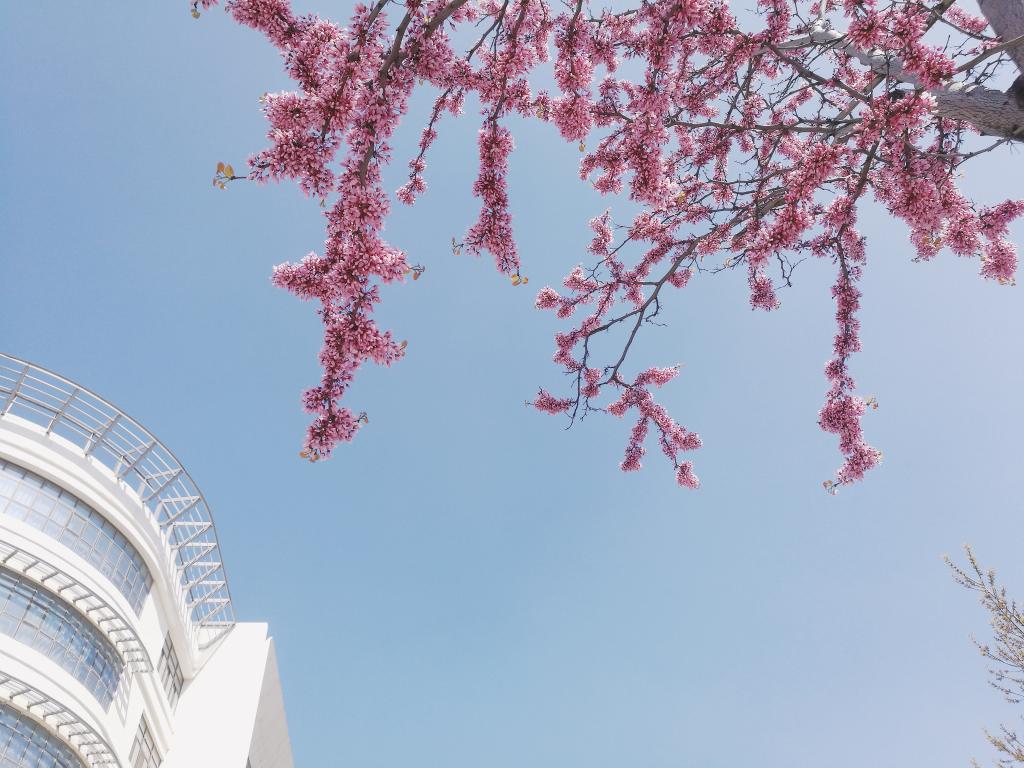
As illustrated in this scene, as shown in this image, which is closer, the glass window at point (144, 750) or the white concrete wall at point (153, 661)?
the white concrete wall at point (153, 661)

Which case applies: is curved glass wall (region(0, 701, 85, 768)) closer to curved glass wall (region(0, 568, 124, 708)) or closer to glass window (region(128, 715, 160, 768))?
curved glass wall (region(0, 568, 124, 708))

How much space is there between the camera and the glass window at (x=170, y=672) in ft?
74.1

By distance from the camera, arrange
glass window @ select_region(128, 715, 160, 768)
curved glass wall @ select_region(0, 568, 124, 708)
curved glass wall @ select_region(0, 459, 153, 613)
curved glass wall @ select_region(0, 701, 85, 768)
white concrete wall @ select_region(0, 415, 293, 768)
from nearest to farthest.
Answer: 1. curved glass wall @ select_region(0, 701, 85, 768)
2. curved glass wall @ select_region(0, 568, 124, 708)
3. white concrete wall @ select_region(0, 415, 293, 768)
4. curved glass wall @ select_region(0, 459, 153, 613)
5. glass window @ select_region(128, 715, 160, 768)

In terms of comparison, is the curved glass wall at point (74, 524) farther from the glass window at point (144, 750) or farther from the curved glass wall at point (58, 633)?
the glass window at point (144, 750)

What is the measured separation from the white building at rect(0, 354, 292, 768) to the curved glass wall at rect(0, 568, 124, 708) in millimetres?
31

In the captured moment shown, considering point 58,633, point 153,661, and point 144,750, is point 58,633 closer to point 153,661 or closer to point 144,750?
point 153,661

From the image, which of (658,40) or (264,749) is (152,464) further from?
(658,40)

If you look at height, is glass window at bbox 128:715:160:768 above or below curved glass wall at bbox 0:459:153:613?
below

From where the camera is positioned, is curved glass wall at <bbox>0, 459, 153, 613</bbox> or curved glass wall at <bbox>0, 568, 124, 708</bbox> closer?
curved glass wall at <bbox>0, 568, 124, 708</bbox>

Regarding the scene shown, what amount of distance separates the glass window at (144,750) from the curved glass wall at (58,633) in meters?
2.92

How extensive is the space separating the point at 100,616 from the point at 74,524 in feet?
10.0

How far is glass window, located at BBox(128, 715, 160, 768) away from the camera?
19562 millimetres

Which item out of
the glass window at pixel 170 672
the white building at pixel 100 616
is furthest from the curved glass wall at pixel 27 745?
the glass window at pixel 170 672

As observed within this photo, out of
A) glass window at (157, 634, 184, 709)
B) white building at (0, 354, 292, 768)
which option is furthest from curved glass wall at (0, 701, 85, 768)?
glass window at (157, 634, 184, 709)
